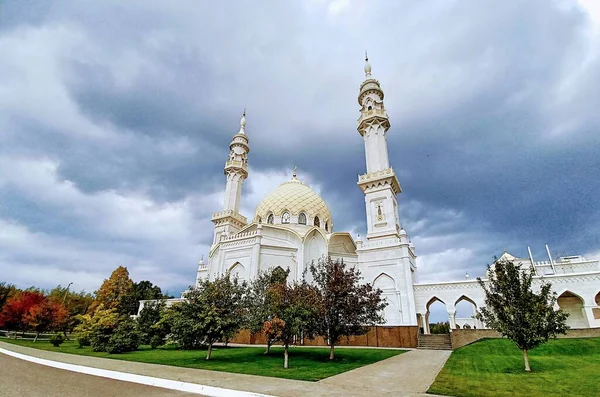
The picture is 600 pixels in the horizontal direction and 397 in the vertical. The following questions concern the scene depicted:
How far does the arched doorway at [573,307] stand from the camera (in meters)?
21.8

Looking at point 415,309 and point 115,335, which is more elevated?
point 415,309

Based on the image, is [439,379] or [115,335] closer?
[439,379]

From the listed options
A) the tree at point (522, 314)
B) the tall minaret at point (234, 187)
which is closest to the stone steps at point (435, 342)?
the tree at point (522, 314)

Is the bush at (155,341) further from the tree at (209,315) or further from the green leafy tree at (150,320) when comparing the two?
the tree at (209,315)

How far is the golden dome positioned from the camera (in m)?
35.5

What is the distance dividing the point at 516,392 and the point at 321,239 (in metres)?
23.3

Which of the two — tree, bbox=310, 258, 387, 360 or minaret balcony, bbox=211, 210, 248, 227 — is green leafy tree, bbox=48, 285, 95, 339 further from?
tree, bbox=310, 258, 387, 360

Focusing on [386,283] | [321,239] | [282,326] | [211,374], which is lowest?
[211,374]

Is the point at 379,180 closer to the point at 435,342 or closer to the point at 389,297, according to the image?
the point at 389,297

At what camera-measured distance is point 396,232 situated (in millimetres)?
28156

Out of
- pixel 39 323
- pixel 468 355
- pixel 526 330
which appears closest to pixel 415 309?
pixel 468 355

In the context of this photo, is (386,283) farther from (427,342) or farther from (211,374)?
(211,374)

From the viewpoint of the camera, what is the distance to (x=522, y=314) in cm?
1066

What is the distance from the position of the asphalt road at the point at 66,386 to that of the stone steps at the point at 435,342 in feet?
57.5
